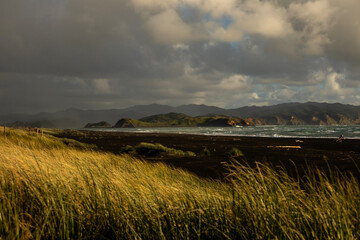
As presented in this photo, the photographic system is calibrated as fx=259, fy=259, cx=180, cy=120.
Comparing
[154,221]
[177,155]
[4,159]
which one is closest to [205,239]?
[154,221]

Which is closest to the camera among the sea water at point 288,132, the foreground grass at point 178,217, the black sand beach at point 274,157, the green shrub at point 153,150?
the foreground grass at point 178,217

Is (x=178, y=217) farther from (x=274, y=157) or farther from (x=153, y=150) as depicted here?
(x=274, y=157)

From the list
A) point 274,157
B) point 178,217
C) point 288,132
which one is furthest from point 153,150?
point 288,132

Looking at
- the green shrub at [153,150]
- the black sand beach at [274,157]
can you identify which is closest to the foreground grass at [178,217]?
the black sand beach at [274,157]

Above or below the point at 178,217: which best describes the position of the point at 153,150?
below

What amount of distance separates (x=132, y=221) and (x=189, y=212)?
786 millimetres

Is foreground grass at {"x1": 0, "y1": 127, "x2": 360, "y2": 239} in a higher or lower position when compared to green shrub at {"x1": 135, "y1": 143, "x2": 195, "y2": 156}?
higher

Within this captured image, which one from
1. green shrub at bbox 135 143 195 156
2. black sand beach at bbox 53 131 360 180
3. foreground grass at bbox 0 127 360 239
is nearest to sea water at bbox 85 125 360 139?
black sand beach at bbox 53 131 360 180

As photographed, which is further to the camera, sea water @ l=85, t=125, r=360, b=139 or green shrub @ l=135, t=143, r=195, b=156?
sea water @ l=85, t=125, r=360, b=139

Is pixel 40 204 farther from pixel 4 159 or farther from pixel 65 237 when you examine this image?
pixel 4 159

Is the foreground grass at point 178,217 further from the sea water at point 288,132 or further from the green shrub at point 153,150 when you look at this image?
the sea water at point 288,132

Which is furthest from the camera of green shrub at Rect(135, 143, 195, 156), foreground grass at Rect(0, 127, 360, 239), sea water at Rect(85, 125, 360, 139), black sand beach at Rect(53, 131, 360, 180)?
sea water at Rect(85, 125, 360, 139)

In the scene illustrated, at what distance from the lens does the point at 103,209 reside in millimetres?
3566

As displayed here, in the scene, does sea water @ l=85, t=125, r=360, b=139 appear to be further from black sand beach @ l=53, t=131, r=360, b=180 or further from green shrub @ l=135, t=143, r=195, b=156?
green shrub @ l=135, t=143, r=195, b=156
